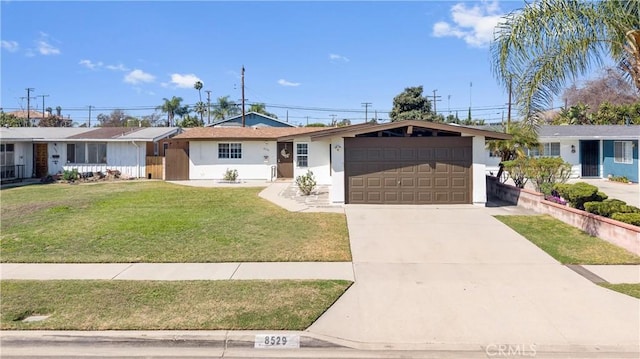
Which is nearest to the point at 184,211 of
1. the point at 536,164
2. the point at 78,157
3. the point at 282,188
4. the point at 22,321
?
the point at 282,188

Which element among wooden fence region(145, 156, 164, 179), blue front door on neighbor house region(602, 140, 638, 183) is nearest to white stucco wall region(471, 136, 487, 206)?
blue front door on neighbor house region(602, 140, 638, 183)

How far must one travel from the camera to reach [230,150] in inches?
899

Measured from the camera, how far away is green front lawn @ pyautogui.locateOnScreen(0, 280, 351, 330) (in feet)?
15.7

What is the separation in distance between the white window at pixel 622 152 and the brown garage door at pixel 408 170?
14.2 metres

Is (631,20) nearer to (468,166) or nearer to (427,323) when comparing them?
(427,323)

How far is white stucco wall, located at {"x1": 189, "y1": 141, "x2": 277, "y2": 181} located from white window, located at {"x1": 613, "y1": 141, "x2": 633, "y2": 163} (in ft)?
64.7

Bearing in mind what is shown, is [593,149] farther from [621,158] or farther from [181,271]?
[181,271]

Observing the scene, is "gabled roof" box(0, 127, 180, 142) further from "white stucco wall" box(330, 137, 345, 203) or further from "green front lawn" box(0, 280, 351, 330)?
"green front lawn" box(0, 280, 351, 330)

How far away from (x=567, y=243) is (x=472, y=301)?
4.69 metres

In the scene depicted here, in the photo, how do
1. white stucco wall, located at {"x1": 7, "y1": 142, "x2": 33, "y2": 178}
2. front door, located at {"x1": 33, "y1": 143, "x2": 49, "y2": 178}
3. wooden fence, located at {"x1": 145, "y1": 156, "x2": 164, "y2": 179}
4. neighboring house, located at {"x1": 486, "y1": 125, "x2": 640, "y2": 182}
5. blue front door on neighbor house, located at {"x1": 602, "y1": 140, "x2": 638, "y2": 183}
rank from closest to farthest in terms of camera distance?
blue front door on neighbor house, located at {"x1": 602, "y1": 140, "x2": 638, "y2": 183}
neighboring house, located at {"x1": 486, "y1": 125, "x2": 640, "y2": 182}
white stucco wall, located at {"x1": 7, "y1": 142, "x2": 33, "y2": 178}
wooden fence, located at {"x1": 145, "y1": 156, "x2": 164, "y2": 179}
front door, located at {"x1": 33, "y1": 143, "x2": 49, "y2": 178}

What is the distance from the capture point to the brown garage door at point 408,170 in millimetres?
13859

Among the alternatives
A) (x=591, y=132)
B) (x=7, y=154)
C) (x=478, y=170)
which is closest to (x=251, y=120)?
(x=7, y=154)

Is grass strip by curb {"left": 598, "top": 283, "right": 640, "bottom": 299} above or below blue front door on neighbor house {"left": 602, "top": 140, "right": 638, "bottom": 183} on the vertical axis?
below

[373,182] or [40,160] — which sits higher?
[40,160]
